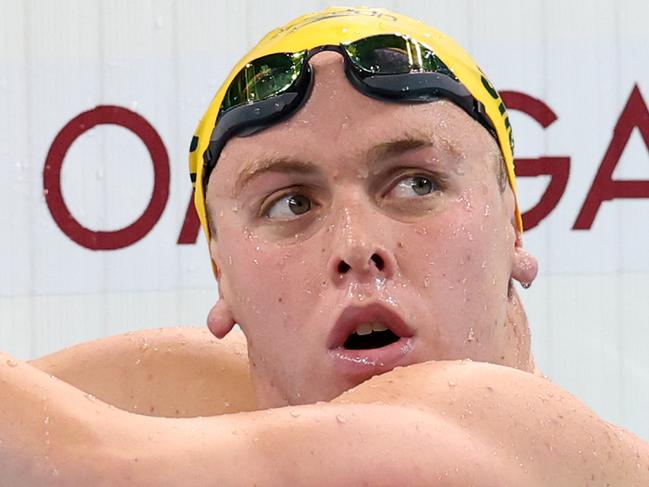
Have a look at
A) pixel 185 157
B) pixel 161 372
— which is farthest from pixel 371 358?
pixel 185 157

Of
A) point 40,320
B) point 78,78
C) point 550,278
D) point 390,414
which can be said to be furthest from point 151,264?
point 390,414

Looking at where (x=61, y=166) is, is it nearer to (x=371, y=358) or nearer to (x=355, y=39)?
(x=355, y=39)

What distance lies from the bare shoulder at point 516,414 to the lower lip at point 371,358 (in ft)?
0.43

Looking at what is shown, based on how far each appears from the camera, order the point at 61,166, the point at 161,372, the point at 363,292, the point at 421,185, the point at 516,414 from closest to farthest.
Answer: the point at 516,414 → the point at 363,292 → the point at 421,185 → the point at 161,372 → the point at 61,166

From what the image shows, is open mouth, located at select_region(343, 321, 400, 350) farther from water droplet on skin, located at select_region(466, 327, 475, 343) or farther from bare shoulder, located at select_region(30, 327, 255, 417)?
bare shoulder, located at select_region(30, 327, 255, 417)

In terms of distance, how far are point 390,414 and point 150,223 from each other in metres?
2.00

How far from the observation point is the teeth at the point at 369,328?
1.40 meters

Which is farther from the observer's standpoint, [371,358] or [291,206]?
[291,206]

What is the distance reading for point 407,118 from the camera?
1.48 metres

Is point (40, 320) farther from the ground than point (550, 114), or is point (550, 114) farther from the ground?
point (550, 114)

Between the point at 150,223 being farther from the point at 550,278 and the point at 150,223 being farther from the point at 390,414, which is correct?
the point at 390,414

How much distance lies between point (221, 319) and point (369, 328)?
12.3 inches

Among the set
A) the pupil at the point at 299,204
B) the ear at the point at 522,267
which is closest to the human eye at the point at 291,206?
the pupil at the point at 299,204

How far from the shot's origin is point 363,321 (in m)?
1.39
